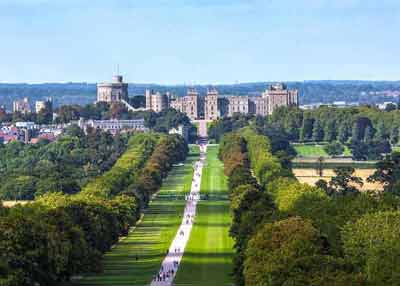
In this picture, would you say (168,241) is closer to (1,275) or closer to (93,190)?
(93,190)

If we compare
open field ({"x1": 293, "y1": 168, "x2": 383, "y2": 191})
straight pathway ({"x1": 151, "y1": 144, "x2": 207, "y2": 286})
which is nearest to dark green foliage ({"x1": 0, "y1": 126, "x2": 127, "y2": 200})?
straight pathway ({"x1": 151, "y1": 144, "x2": 207, "y2": 286})

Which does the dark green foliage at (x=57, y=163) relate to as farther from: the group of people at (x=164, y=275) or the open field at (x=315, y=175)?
the group of people at (x=164, y=275)

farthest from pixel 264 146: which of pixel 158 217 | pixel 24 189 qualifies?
pixel 158 217

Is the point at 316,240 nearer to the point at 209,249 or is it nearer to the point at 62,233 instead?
the point at 62,233

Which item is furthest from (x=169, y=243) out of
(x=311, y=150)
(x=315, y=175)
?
(x=311, y=150)

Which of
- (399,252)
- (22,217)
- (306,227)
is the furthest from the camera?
(22,217)

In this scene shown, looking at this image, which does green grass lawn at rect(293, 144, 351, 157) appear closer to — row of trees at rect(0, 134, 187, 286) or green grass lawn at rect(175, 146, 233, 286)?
green grass lawn at rect(175, 146, 233, 286)
